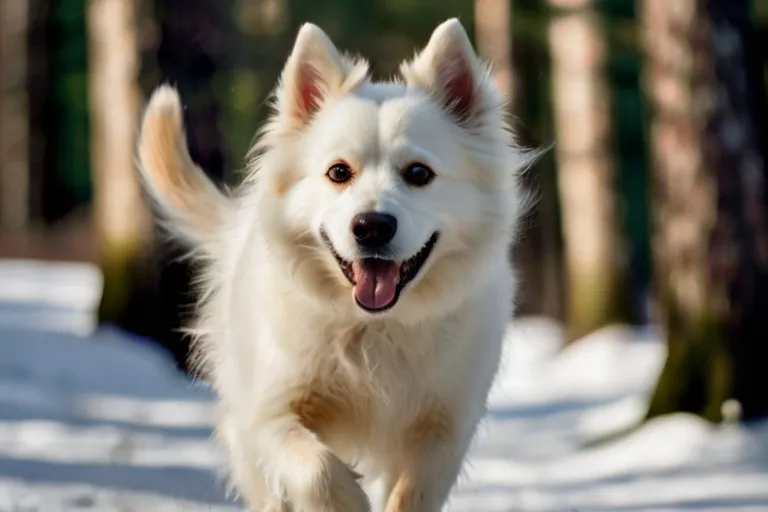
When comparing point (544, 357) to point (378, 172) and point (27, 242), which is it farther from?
point (27, 242)

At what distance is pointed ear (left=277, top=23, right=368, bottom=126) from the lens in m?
4.60

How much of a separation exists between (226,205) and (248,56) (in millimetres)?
17749

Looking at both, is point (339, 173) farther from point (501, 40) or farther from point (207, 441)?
point (501, 40)

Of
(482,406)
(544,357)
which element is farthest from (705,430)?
(544,357)

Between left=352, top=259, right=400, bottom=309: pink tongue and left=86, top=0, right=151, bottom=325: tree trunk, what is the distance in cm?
589

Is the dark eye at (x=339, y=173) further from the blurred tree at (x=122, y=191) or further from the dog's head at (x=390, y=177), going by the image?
the blurred tree at (x=122, y=191)

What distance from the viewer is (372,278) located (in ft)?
14.3

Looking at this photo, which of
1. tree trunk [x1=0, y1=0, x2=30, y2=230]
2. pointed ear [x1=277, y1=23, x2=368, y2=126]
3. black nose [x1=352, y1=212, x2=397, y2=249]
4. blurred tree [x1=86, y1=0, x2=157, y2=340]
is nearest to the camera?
black nose [x1=352, y1=212, x2=397, y2=249]

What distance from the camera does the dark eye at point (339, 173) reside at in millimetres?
4379

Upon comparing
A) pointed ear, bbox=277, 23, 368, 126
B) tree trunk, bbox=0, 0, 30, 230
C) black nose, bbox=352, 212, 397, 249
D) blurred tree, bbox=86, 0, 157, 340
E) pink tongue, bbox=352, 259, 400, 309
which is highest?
pointed ear, bbox=277, 23, 368, 126

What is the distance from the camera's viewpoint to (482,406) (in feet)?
15.8

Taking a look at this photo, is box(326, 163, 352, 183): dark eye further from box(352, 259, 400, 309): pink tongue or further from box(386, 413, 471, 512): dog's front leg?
box(386, 413, 471, 512): dog's front leg

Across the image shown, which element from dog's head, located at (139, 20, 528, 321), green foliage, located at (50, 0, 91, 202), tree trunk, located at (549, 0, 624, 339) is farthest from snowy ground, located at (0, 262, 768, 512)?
green foliage, located at (50, 0, 91, 202)

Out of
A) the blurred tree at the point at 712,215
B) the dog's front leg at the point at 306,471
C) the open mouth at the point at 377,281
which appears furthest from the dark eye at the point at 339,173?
the blurred tree at the point at 712,215
